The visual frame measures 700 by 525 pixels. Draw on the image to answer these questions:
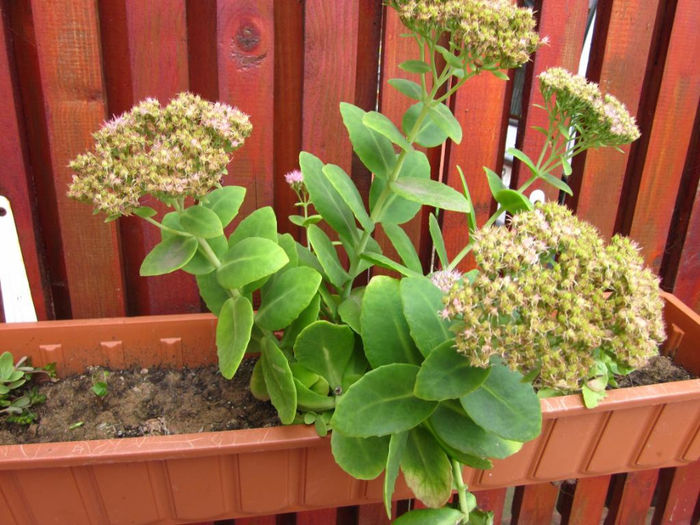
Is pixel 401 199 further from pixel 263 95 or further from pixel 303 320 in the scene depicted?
pixel 263 95

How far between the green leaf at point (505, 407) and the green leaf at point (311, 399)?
0.72ft

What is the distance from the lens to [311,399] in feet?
2.76

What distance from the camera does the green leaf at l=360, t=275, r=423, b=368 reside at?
0.80 m

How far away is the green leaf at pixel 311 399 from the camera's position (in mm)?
834

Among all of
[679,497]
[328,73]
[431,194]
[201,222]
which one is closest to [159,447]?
[201,222]

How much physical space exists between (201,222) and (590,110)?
0.64 m

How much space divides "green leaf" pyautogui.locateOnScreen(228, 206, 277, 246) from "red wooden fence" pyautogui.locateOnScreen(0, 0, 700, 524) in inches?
11.1

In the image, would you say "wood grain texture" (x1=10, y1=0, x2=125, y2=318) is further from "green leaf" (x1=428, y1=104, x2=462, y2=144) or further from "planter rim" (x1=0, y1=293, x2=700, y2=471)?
"green leaf" (x1=428, y1=104, x2=462, y2=144)

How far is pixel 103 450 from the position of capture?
31.1 inches

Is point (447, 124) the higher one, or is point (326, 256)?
point (447, 124)

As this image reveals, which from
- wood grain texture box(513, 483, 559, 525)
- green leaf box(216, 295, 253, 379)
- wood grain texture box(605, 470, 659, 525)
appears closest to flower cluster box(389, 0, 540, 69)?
green leaf box(216, 295, 253, 379)

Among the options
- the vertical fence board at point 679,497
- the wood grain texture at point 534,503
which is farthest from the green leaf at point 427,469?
the vertical fence board at point 679,497

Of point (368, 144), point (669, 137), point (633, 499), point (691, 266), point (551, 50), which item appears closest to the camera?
point (368, 144)

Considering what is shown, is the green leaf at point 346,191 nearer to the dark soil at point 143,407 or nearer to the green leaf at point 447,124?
the green leaf at point 447,124
